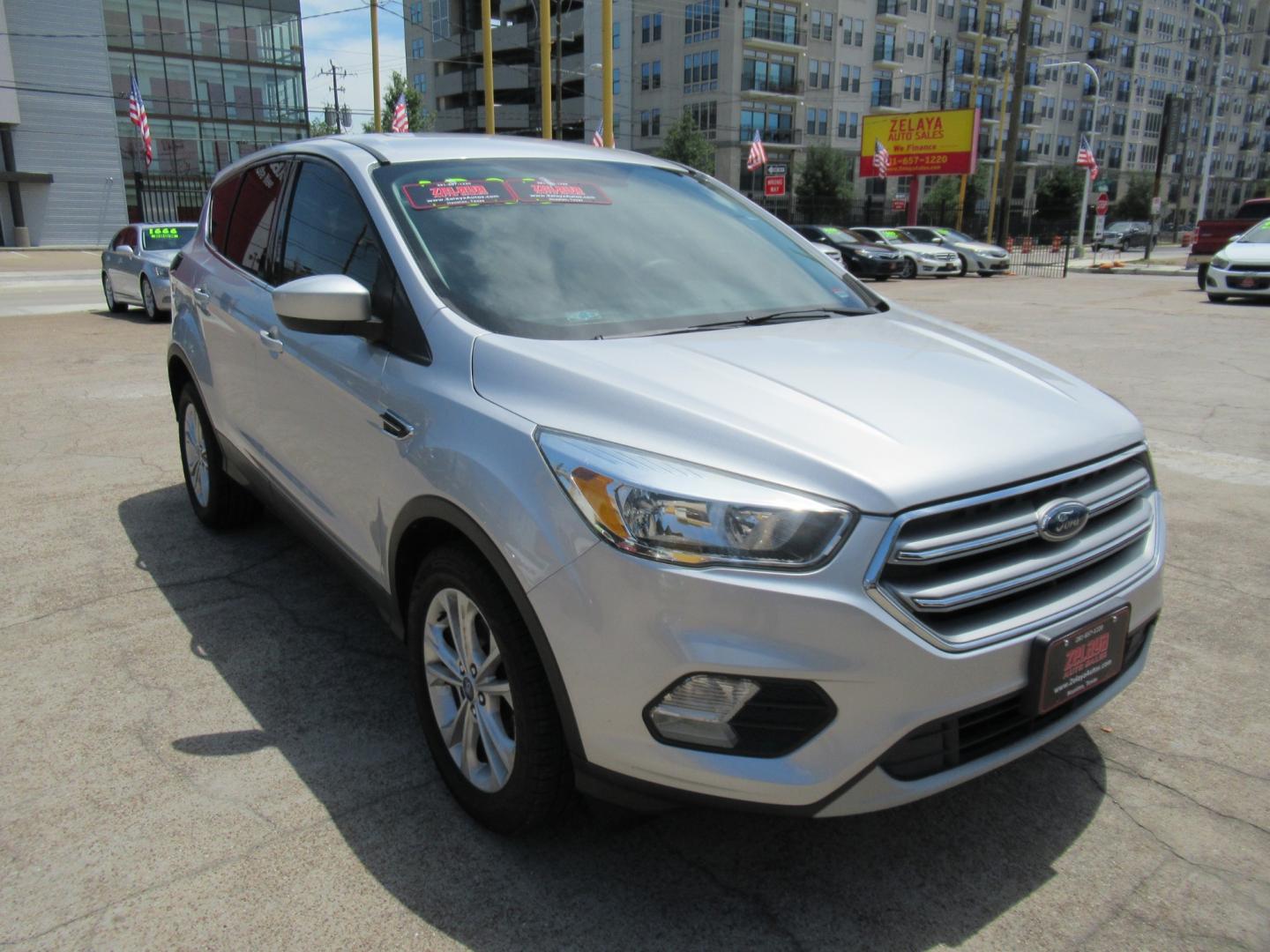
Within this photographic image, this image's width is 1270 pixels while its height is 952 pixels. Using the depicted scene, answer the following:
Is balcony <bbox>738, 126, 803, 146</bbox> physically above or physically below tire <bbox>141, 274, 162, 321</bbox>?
above

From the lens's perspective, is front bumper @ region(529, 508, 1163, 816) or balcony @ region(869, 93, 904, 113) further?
balcony @ region(869, 93, 904, 113)

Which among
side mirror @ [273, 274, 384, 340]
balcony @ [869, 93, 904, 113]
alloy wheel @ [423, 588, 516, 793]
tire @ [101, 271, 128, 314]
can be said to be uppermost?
balcony @ [869, 93, 904, 113]

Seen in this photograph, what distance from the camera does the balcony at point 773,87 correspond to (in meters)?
60.2

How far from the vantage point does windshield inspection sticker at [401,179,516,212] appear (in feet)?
9.97

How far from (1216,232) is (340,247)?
24.2 meters

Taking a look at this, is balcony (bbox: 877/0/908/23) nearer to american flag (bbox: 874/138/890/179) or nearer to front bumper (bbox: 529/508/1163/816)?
american flag (bbox: 874/138/890/179)

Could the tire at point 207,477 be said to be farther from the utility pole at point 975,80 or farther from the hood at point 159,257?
the utility pole at point 975,80

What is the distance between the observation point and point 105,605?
13.4 ft

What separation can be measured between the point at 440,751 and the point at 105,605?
222 cm

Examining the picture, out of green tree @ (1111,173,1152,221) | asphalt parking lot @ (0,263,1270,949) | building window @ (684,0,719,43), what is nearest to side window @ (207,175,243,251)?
asphalt parking lot @ (0,263,1270,949)

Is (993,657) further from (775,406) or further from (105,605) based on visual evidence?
(105,605)

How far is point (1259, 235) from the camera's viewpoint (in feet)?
57.4

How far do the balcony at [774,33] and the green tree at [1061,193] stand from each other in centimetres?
2343

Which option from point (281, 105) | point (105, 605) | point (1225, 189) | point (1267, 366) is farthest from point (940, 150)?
point (1225, 189)
